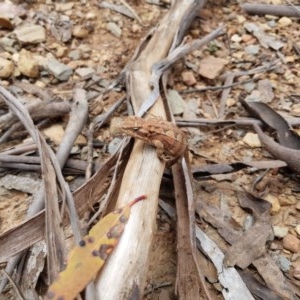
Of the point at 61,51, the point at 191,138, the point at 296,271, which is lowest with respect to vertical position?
the point at 296,271

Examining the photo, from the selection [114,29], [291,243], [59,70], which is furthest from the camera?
[114,29]

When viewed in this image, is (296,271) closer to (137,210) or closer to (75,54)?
(137,210)

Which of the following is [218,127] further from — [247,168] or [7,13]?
[7,13]

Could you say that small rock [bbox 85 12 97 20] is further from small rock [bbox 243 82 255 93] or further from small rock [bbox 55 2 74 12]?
small rock [bbox 243 82 255 93]

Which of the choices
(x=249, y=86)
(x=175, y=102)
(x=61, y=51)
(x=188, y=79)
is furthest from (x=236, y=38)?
(x=61, y=51)

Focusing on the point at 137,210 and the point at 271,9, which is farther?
the point at 271,9

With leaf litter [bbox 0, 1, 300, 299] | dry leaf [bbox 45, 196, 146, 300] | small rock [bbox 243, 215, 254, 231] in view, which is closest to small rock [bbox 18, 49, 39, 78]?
leaf litter [bbox 0, 1, 300, 299]

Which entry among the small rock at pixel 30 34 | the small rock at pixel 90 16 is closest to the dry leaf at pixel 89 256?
the small rock at pixel 30 34
